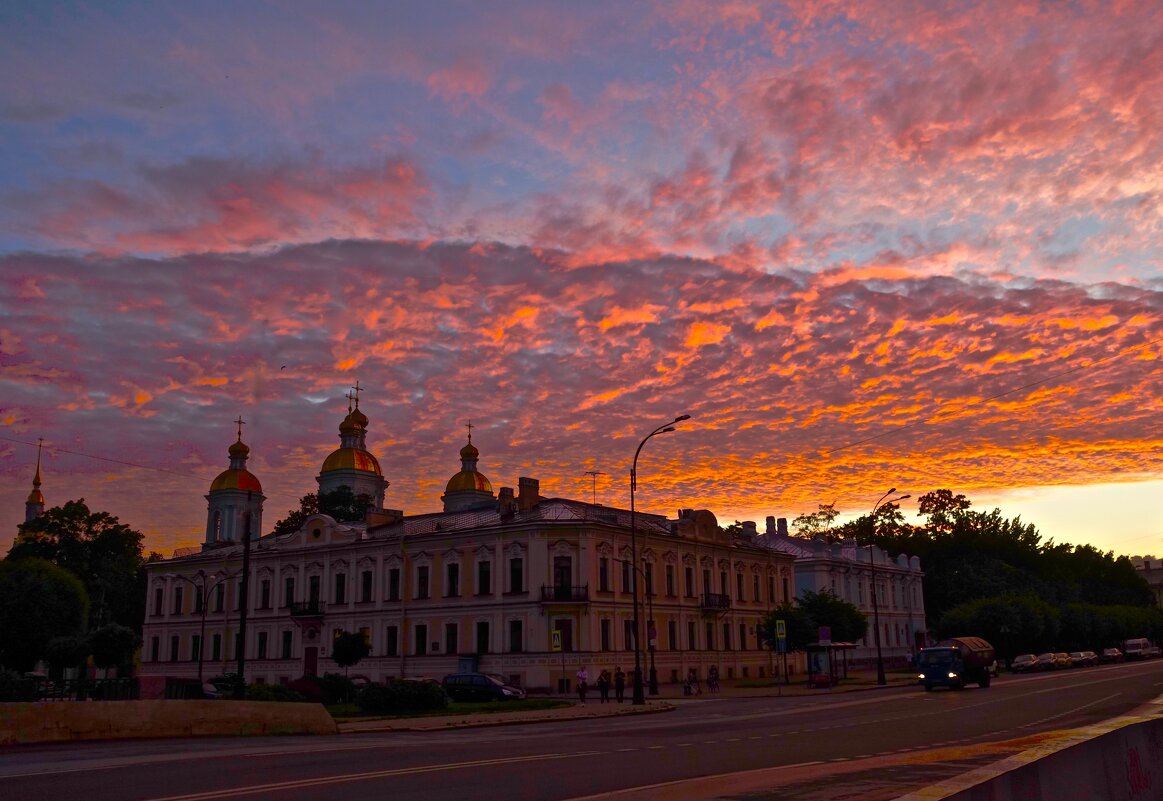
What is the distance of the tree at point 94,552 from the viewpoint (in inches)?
3713

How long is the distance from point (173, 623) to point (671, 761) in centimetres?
6777

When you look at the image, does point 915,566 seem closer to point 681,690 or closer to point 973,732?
point 681,690

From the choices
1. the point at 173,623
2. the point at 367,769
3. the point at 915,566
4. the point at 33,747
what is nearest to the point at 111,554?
the point at 173,623

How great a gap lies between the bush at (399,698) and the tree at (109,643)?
25916 mm

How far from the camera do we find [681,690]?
57.8m

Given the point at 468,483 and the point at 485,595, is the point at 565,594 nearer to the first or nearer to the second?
the point at 485,595

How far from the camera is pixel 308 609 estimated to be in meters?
67.4

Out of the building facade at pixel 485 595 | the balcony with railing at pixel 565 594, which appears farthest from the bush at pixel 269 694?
the balcony with railing at pixel 565 594

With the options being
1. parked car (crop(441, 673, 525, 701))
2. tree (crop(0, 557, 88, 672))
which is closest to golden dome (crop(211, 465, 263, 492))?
tree (crop(0, 557, 88, 672))

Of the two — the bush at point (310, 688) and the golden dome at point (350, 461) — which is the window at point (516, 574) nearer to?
the bush at point (310, 688)

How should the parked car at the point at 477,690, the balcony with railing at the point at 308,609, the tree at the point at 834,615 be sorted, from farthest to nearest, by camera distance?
the balcony with railing at the point at 308,609
the tree at the point at 834,615
the parked car at the point at 477,690

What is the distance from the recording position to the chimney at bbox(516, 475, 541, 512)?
64812 mm

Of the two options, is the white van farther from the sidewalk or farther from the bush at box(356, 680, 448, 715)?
the bush at box(356, 680, 448, 715)

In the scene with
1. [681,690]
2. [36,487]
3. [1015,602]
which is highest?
[36,487]
